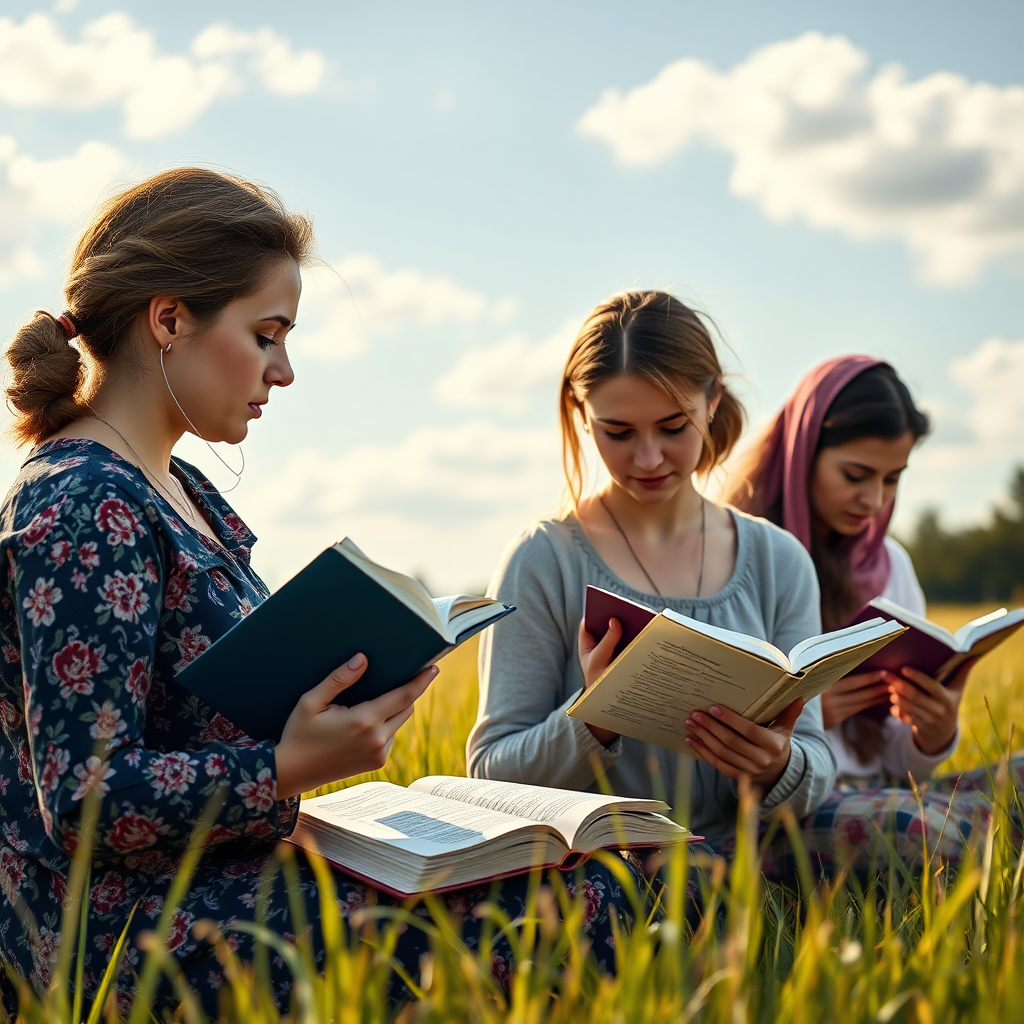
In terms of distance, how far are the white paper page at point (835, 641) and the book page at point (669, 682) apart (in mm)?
67

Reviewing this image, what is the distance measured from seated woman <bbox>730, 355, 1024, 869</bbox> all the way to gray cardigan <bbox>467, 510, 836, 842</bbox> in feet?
1.20

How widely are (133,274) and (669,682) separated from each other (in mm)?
1290

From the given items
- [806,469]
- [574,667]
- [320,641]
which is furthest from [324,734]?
[806,469]

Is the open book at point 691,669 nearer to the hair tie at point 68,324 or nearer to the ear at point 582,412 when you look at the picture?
the ear at point 582,412

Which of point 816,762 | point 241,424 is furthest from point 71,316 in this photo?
point 816,762

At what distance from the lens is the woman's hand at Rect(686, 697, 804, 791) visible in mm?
2309

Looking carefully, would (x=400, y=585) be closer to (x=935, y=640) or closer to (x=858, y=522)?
(x=935, y=640)

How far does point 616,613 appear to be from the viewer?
230cm

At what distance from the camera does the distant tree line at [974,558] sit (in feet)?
176

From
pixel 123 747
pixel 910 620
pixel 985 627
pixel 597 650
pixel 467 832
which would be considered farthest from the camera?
pixel 985 627

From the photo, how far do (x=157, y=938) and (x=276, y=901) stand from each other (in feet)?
2.01

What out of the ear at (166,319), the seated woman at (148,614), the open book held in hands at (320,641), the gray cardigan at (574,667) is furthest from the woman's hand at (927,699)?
the ear at (166,319)

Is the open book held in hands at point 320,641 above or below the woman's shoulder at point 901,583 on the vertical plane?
below

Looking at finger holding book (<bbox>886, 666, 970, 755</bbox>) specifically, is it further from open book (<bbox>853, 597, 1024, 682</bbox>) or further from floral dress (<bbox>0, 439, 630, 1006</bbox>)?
floral dress (<bbox>0, 439, 630, 1006</bbox>)
